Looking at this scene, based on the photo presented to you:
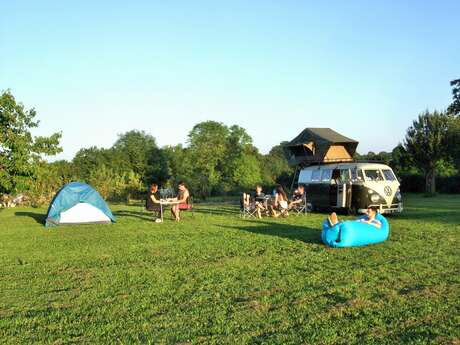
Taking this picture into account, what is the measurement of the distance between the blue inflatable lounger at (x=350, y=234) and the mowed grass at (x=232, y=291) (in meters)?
0.29

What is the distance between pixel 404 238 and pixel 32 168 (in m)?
14.5

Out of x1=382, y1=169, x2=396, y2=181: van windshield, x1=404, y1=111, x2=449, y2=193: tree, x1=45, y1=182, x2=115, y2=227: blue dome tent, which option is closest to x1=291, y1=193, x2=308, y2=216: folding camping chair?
x1=382, y1=169, x2=396, y2=181: van windshield

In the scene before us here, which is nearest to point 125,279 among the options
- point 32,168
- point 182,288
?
point 182,288

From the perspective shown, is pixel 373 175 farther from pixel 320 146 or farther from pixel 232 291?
pixel 320 146

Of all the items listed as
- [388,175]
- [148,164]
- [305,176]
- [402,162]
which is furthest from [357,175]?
[148,164]

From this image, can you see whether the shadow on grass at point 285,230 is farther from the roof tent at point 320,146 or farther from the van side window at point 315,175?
the roof tent at point 320,146

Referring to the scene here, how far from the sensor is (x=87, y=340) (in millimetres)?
4895

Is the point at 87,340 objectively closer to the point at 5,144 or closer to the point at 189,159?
the point at 5,144

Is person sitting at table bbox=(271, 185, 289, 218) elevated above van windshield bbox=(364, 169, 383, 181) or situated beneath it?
situated beneath

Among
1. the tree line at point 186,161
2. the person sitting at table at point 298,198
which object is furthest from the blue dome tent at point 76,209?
the person sitting at table at point 298,198

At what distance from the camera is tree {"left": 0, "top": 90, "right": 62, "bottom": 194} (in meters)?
18.8

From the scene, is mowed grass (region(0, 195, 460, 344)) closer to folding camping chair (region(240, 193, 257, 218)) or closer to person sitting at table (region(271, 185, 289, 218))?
person sitting at table (region(271, 185, 289, 218))

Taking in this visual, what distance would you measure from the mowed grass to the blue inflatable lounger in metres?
0.29

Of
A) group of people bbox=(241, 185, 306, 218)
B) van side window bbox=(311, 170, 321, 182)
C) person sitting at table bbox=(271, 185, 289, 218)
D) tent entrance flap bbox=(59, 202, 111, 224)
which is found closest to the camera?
tent entrance flap bbox=(59, 202, 111, 224)
